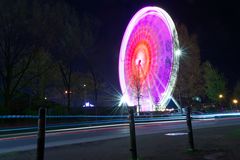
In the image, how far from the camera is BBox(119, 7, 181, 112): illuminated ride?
4284cm

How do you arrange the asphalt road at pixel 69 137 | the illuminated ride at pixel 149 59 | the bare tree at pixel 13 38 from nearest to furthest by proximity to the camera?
the asphalt road at pixel 69 137 → the bare tree at pixel 13 38 → the illuminated ride at pixel 149 59

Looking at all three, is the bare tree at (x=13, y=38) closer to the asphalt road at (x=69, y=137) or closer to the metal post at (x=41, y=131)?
the asphalt road at (x=69, y=137)

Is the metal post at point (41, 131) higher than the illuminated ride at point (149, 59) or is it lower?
lower

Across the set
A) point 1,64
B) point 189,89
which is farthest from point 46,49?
point 189,89

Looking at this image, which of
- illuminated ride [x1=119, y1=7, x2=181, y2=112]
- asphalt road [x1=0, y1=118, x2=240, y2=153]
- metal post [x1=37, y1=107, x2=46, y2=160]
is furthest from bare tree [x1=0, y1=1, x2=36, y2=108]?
metal post [x1=37, y1=107, x2=46, y2=160]

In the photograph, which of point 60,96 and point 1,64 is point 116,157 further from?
point 60,96

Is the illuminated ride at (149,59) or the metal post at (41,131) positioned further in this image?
the illuminated ride at (149,59)

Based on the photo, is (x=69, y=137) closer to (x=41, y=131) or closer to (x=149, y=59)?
(x=41, y=131)

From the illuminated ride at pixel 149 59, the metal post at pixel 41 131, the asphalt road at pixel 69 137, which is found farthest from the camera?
the illuminated ride at pixel 149 59

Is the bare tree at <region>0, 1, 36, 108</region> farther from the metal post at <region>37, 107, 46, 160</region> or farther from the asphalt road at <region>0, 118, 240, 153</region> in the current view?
the metal post at <region>37, 107, 46, 160</region>

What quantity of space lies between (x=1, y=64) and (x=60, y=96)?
2807 cm

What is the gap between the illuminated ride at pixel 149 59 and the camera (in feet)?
141

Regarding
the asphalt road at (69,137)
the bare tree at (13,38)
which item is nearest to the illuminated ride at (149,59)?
the bare tree at (13,38)

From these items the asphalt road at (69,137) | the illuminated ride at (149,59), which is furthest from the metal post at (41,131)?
the illuminated ride at (149,59)
